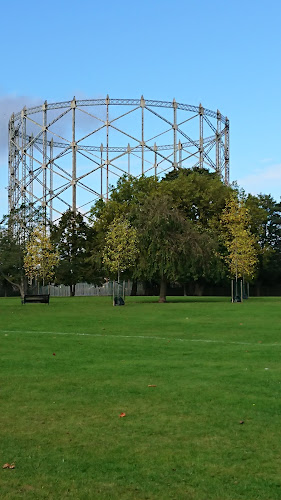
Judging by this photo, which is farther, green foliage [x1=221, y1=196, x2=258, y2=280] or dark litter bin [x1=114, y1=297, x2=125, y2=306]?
green foliage [x1=221, y1=196, x2=258, y2=280]

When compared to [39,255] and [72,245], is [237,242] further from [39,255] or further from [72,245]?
[72,245]

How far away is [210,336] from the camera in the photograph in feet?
40.3

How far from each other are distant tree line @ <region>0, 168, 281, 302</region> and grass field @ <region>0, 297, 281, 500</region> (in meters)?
23.9

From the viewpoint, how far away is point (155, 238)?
3334 centimetres

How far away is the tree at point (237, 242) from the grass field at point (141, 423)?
2839 centimetres

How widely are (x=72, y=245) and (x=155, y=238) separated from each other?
62.6ft

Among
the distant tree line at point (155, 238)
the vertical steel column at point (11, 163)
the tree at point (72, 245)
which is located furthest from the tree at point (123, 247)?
the vertical steel column at point (11, 163)

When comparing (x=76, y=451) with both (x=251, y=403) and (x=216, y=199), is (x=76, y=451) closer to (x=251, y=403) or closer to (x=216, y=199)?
(x=251, y=403)

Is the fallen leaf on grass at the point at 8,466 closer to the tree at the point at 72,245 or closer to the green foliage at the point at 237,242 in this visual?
the green foliage at the point at 237,242

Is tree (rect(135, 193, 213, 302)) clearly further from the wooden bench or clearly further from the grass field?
the grass field

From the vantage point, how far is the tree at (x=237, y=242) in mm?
37844

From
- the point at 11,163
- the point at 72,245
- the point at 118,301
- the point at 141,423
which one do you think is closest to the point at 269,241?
the point at 72,245

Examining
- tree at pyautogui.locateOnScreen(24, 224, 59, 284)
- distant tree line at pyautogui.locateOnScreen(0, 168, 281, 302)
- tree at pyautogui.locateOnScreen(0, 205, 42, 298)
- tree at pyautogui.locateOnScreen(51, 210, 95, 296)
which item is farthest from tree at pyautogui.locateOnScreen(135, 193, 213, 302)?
tree at pyautogui.locateOnScreen(51, 210, 95, 296)

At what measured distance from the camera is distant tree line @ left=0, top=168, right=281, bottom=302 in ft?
111
